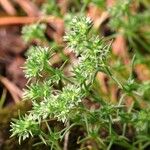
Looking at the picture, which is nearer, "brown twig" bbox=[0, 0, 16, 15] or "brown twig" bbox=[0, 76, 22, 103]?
"brown twig" bbox=[0, 76, 22, 103]

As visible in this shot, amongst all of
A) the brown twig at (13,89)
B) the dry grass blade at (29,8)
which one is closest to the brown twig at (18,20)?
the dry grass blade at (29,8)

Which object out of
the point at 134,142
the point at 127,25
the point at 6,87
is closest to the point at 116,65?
the point at 127,25

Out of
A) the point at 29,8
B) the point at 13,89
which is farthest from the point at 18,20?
the point at 13,89

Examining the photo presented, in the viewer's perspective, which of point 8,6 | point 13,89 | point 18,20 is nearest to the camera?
point 13,89

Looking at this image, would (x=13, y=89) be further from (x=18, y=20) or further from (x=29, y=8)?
(x=29, y=8)

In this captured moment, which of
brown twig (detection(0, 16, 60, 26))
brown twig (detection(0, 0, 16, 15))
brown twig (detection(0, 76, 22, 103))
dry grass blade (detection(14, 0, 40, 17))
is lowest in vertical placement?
brown twig (detection(0, 76, 22, 103))

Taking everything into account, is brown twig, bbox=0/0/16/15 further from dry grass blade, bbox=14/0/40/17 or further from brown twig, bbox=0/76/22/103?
brown twig, bbox=0/76/22/103

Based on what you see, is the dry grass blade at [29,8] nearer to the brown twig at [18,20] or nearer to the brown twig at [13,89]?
the brown twig at [18,20]

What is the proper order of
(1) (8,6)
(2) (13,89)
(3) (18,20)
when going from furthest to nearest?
(1) (8,6)
(3) (18,20)
(2) (13,89)

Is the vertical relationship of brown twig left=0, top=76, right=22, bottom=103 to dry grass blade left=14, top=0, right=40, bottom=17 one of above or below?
below

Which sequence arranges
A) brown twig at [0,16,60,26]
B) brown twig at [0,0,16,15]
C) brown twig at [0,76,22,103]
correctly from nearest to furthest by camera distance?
brown twig at [0,76,22,103], brown twig at [0,16,60,26], brown twig at [0,0,16,15]

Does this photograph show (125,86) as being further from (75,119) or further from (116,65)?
(116,65)

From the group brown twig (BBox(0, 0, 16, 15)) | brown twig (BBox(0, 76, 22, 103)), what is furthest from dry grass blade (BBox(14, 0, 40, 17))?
brown twig (BBox(0, 76, 22, 103))
